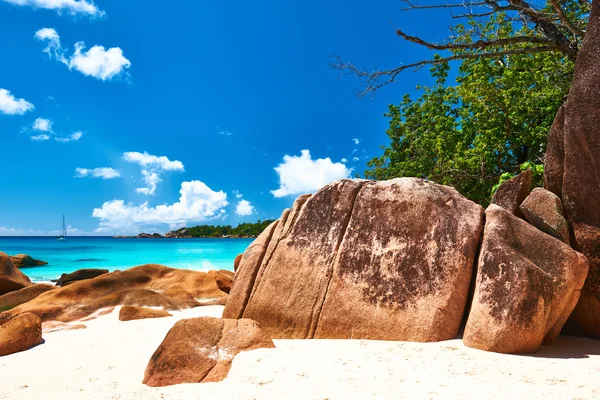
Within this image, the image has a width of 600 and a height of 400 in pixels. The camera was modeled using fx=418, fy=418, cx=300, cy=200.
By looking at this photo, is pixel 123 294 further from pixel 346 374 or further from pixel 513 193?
pixel 513 193

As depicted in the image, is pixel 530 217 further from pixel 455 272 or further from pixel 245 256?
pixel 245 256

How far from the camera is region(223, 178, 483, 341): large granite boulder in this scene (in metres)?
6.70

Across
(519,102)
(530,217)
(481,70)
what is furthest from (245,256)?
(481,70)

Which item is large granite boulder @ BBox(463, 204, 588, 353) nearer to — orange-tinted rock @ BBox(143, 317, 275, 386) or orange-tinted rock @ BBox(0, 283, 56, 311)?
orange-tinted rock @ BBox(143, 317, 275, 386)

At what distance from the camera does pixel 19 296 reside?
13.9m

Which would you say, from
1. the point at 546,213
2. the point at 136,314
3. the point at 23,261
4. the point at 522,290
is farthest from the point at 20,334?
the point at 23,261

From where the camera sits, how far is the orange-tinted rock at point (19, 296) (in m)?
13.5

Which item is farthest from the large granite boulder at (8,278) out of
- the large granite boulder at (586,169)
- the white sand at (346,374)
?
the large granite boulder at (586,169)

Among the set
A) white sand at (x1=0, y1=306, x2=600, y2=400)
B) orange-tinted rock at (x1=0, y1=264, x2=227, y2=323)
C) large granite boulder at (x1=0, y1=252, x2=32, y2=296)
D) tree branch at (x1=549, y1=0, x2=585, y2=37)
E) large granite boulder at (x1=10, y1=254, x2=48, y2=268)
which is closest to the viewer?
white sand at (x1=0, y1=306, x2=600, y2=400)

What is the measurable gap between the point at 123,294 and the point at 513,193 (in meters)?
11.1

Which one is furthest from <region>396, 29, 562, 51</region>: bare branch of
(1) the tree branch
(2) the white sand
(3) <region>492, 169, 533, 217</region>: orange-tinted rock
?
(2) the white sand

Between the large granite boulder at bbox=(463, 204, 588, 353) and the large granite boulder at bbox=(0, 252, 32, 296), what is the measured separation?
16.4 m

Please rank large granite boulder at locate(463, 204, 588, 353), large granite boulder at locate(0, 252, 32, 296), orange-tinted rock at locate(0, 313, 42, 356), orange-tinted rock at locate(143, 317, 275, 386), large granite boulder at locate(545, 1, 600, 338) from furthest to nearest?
1. large granite boulder at locate(0, 252, 32, 296)
2. orange-tinted rock at locate(0, 313, 42, 356)
3. large granite boulder at locate(545, 1, 600, 338)
4. large granite boulder at locate(463, 204, 588, 353)
5. orange-tinted rock at locate(143, 317, 275, 386)

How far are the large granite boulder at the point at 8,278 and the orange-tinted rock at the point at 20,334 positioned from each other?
28.1 ft
